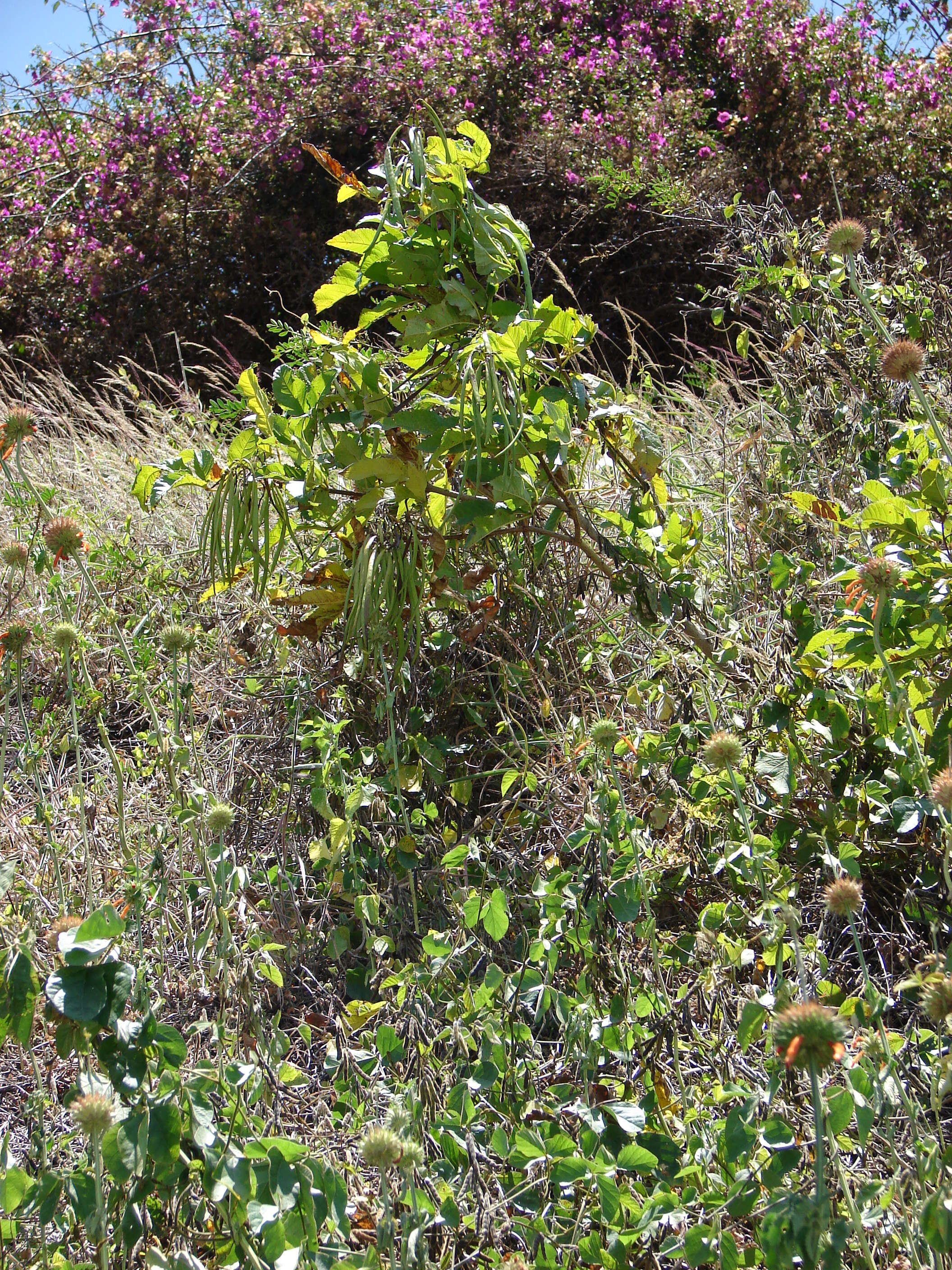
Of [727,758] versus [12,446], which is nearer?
[727,758]

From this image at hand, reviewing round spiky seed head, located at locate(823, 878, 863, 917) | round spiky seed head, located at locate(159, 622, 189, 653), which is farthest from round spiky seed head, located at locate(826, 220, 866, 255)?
round spiky seed head, located at locate(159, 622, 189, 653)

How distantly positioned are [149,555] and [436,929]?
160 centimetres

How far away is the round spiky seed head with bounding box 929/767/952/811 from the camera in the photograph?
1.07m

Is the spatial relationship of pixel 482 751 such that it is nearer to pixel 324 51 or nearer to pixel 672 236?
pixel 672 236

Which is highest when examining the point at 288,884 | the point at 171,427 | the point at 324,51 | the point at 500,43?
the point at 324,51

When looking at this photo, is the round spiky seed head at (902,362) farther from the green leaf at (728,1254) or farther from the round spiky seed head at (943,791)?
the green leaf at (728,1254)

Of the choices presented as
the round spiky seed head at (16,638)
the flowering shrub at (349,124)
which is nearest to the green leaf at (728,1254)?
the round spiky seed head at (16,638)

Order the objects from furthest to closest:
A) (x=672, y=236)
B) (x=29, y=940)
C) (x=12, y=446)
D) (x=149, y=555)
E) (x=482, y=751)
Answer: (x=672, y=236) → (x=149, y=555) → (x=482, y=751) → (x=12, y=446) → (x=29, y=940)

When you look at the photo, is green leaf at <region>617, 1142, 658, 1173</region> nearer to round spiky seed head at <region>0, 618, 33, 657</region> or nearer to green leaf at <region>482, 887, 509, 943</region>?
green leaf at <region>482, 887, 509, 943</region>

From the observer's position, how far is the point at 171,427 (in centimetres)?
385

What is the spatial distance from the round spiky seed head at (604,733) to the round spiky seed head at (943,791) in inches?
16.4

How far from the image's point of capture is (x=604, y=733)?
4.54ft

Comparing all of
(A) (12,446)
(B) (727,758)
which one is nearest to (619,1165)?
(B) (727,758)

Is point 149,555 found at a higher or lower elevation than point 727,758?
higher
